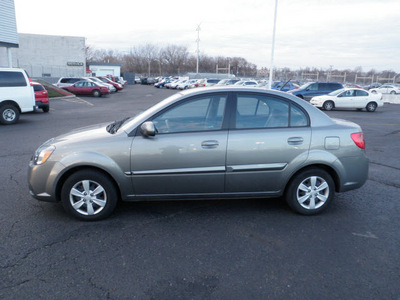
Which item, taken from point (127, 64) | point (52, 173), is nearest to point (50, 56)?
point (52, 173)

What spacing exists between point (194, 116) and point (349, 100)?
18.3m

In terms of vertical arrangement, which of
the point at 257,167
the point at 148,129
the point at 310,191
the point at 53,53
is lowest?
the point at 310,191

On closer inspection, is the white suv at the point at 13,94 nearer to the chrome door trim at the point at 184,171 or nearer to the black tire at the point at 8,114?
the black tire at the point at 8,114

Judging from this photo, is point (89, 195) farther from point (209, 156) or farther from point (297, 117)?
point (297, 117)

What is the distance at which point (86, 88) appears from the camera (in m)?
28.8

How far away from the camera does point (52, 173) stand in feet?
12.7

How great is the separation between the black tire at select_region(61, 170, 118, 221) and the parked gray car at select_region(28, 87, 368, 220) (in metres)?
0.01

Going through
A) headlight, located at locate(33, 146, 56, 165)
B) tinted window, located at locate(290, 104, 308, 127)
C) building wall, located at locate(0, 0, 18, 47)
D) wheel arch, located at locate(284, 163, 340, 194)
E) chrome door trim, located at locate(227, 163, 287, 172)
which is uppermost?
building wall, located at locate(0, 0, 18, 47)

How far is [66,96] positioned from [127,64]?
8738cm

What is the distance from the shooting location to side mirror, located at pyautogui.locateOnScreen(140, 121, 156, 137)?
150 inches

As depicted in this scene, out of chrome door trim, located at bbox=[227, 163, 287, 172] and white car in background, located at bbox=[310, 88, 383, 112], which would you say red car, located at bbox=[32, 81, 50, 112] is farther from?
white car in background, located at bbox=[310, 88, 383, 112]

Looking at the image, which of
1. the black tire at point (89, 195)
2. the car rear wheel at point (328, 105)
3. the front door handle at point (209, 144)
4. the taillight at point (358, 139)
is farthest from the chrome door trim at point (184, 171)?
the car rear wheel at point (328, 105)

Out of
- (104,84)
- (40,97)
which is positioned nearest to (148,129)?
(40,97)

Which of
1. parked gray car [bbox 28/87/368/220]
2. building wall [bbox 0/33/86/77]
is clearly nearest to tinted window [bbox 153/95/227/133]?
parked gray car [bbox 28/87/368/220]
